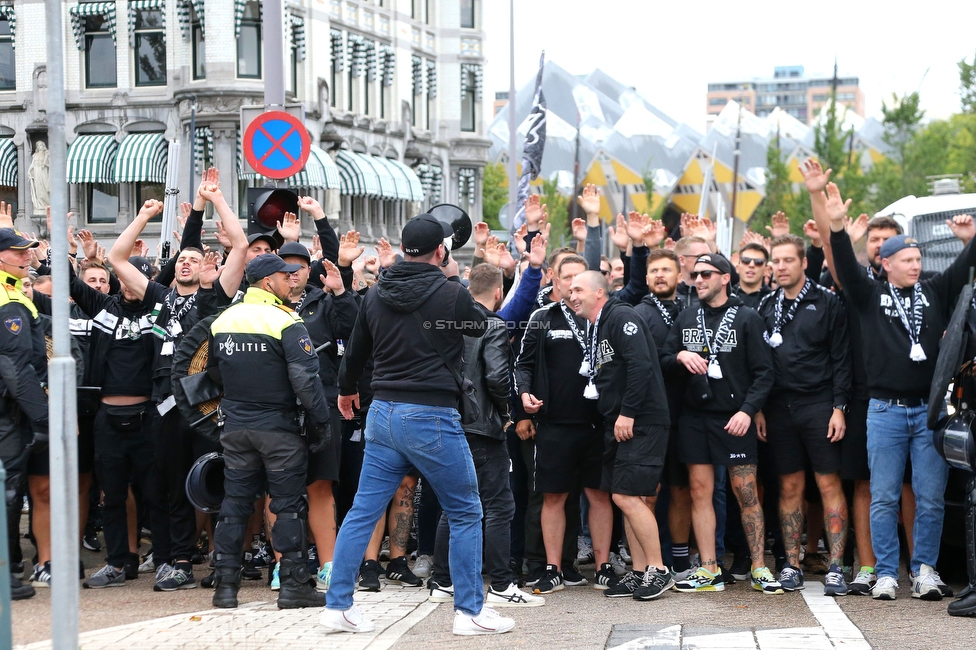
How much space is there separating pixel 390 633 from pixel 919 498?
11.5ft

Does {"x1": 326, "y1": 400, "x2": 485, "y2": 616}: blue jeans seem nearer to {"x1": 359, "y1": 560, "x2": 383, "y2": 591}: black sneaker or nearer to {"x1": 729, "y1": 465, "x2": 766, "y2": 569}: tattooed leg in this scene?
{"x1": 359, "y1": 560, "x2": 383, "y2": 591}: black sneaker

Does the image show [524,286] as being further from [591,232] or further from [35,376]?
[35,376]

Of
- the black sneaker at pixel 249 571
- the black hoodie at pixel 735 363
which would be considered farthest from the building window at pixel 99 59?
the black hoodie at pixel 735 363

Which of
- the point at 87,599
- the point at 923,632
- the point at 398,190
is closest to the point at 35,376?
the point at 87,599

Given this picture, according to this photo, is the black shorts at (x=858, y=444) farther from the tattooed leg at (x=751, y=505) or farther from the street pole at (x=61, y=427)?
the street pole at (x=61, y=427)

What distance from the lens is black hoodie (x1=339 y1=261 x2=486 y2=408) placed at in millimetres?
6707

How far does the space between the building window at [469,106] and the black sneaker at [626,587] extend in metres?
43.3

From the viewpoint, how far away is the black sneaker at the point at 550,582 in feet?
27.1

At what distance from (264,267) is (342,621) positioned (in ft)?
7.25

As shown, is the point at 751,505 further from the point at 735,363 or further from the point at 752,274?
the point at 752,274

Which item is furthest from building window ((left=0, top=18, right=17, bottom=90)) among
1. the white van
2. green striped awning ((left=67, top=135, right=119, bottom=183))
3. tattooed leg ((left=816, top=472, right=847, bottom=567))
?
tattooed leg ((left=816, top=472, right=847, bottom=567))

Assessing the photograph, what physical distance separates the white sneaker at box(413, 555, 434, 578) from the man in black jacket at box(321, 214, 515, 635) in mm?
1945

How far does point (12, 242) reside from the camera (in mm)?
8000

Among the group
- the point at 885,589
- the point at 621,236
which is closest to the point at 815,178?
the point at 621,236
